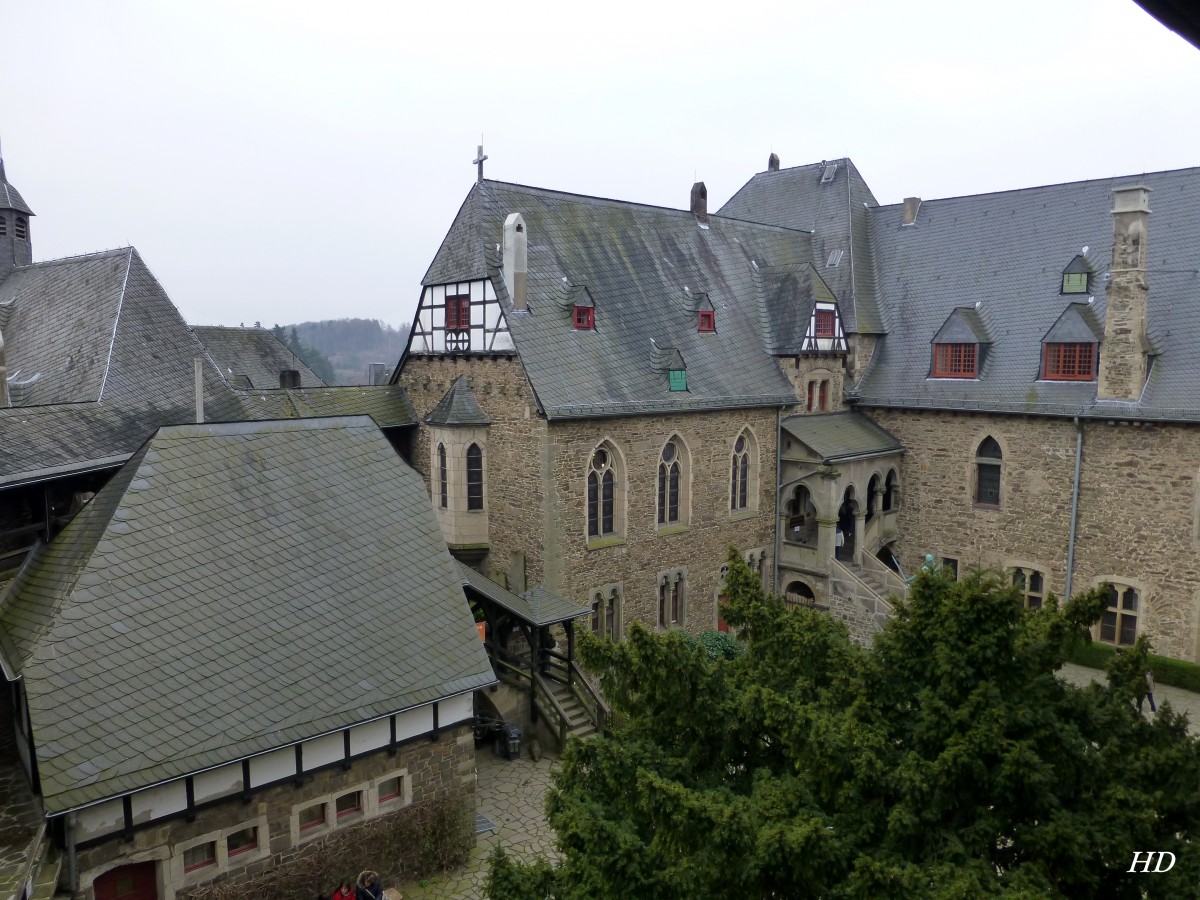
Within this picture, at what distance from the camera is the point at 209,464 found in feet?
40.6

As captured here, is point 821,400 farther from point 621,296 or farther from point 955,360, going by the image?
point 621,296

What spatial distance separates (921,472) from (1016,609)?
1971cm

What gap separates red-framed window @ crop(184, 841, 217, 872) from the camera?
1020cm

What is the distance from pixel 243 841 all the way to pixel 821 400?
64.7ft

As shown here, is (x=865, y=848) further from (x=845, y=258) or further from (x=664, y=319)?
(x=845, y=258)

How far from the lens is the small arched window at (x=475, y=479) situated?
2047 cm

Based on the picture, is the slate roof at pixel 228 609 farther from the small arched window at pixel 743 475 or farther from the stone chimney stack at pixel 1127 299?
the stone chimney stack at pixel 1127 299

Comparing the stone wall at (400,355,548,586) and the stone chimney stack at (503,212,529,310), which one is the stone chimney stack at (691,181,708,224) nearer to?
the stone chimney stack at (503,212,529,310)

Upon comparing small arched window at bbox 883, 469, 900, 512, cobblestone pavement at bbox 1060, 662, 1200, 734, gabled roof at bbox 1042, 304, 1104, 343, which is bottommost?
cobblestone pavement at bbox 1060, 662, 1200, 734

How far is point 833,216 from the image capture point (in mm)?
28516

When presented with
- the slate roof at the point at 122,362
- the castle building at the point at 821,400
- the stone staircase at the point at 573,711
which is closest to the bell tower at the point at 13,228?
the slate roof at the point at 122,362

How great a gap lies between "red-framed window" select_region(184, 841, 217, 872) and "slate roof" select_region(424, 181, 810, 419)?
10.5 metres

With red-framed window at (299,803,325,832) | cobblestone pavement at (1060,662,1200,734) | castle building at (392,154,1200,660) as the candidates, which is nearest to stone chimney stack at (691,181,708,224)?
castle building at (392,154,1200,660)

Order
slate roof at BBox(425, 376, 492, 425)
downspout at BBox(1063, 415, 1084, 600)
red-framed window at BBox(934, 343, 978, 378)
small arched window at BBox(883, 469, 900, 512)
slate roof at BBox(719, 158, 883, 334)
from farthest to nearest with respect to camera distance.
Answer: slate roof at BBox(719, 158, 883, 334)
small arched window at BBox(883, 469, 900, 512)
red-framed window at BBox(934, 343, 978, 378)
downspout at BBox(1063, 415, 1084, 600)
slate roof at BBox(425, 376, 492, 425)
